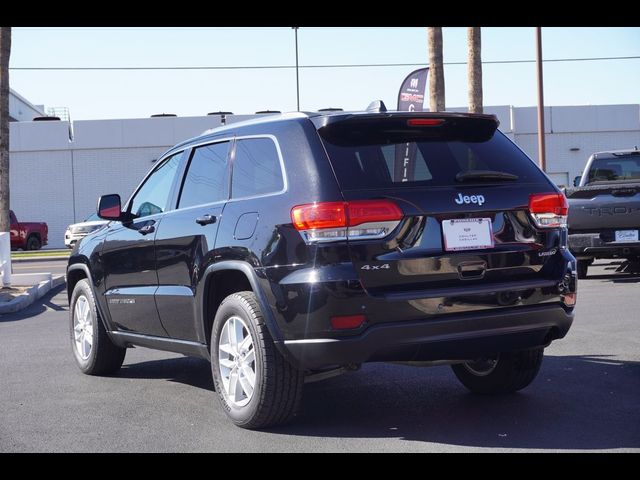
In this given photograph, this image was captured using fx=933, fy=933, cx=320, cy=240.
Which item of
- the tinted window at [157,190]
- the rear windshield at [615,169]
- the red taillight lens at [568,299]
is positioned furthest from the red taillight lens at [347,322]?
the rear windshield at [615,169]

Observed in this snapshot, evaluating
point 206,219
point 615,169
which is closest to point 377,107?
point 206,219

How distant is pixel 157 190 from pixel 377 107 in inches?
83.3

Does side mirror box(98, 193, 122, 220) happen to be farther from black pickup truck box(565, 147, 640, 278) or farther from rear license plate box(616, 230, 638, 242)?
rear license plate box(616, 230, 638, 242)

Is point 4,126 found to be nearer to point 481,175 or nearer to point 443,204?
point 481,175

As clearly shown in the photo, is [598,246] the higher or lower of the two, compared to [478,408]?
higher

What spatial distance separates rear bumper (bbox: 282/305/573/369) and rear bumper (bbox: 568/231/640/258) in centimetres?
892

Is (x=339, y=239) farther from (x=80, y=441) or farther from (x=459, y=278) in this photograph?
(x=80, y=441)

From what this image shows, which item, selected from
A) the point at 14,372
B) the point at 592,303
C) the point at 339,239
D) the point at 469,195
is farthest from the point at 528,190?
the point at 592,303

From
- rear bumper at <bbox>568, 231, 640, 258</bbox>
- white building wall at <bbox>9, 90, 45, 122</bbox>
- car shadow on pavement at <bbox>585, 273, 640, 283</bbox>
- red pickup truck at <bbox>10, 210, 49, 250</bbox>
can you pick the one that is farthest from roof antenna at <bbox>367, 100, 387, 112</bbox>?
white building wall at <bbox>9, 90, 45, 122</bbox>

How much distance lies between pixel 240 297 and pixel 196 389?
180 cm

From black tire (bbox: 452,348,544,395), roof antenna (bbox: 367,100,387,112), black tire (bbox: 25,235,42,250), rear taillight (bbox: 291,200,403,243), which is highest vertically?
roof antenna (bbox: 367,100,387,112)

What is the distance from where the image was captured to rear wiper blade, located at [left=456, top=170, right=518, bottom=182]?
5.27 m

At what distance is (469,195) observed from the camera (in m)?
5.20

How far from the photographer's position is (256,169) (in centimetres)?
565
